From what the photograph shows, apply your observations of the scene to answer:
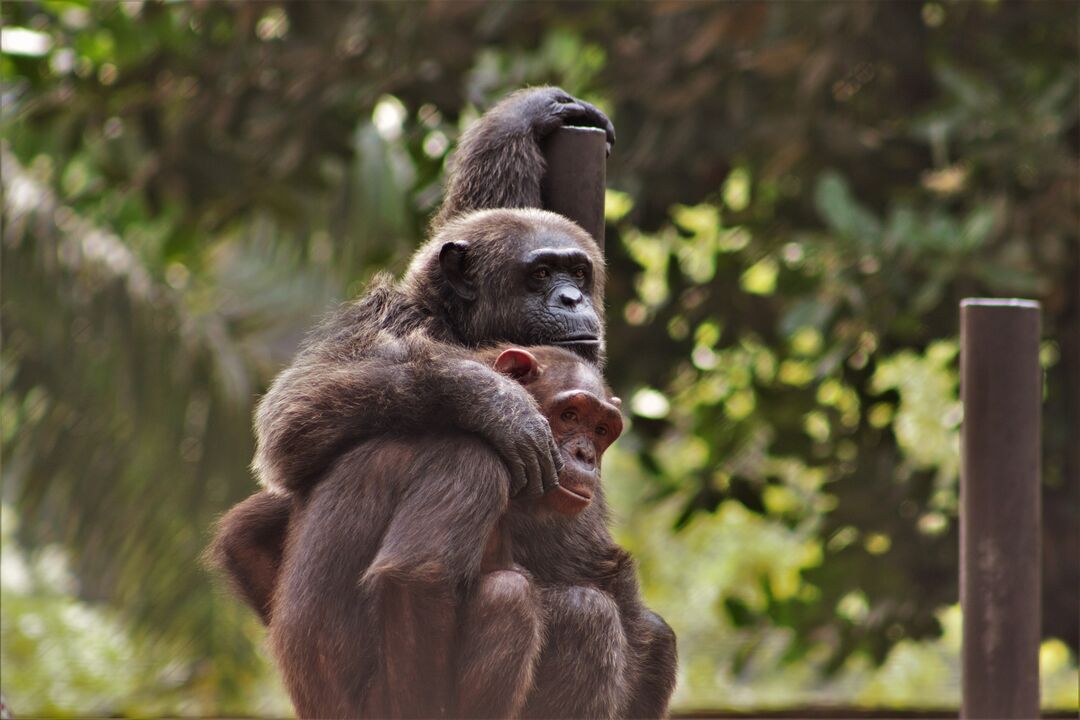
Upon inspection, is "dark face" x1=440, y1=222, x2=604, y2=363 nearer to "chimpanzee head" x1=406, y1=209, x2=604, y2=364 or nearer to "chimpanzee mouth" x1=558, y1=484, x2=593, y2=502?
"chimpanzee head" x1=406, y1=209, x2=604, y2=364

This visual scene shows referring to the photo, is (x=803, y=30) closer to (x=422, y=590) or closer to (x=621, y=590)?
(x=621, y=590)

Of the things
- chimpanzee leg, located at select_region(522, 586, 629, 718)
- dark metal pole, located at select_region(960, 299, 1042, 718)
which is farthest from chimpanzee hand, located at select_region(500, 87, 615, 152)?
chimpanzee leg, located at select_region(522, 586, 629, 718)

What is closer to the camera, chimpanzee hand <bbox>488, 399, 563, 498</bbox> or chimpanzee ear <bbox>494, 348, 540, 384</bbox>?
chimpanzee hand <bbox>488, 399, 563, 498</bbox>

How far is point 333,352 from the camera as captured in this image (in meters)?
3.07

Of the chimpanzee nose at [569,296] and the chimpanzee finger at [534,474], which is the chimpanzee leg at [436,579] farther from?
the chimpanzee nose at [569,296]

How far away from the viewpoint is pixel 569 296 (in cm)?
311

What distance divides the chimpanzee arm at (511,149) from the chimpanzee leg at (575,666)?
4.14 ft

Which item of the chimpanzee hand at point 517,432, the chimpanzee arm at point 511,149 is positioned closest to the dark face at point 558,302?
the chimpanzee hand at point 517,432

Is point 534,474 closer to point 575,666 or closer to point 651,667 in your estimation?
point 575,666

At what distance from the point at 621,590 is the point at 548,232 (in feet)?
2.73

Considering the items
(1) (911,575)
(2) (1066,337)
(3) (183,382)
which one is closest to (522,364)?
(1) (911,575)

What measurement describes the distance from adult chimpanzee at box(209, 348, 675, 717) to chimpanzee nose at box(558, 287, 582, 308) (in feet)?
0.93

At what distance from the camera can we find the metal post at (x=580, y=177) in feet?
11.5

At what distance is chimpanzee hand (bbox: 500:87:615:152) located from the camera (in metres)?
3.73
